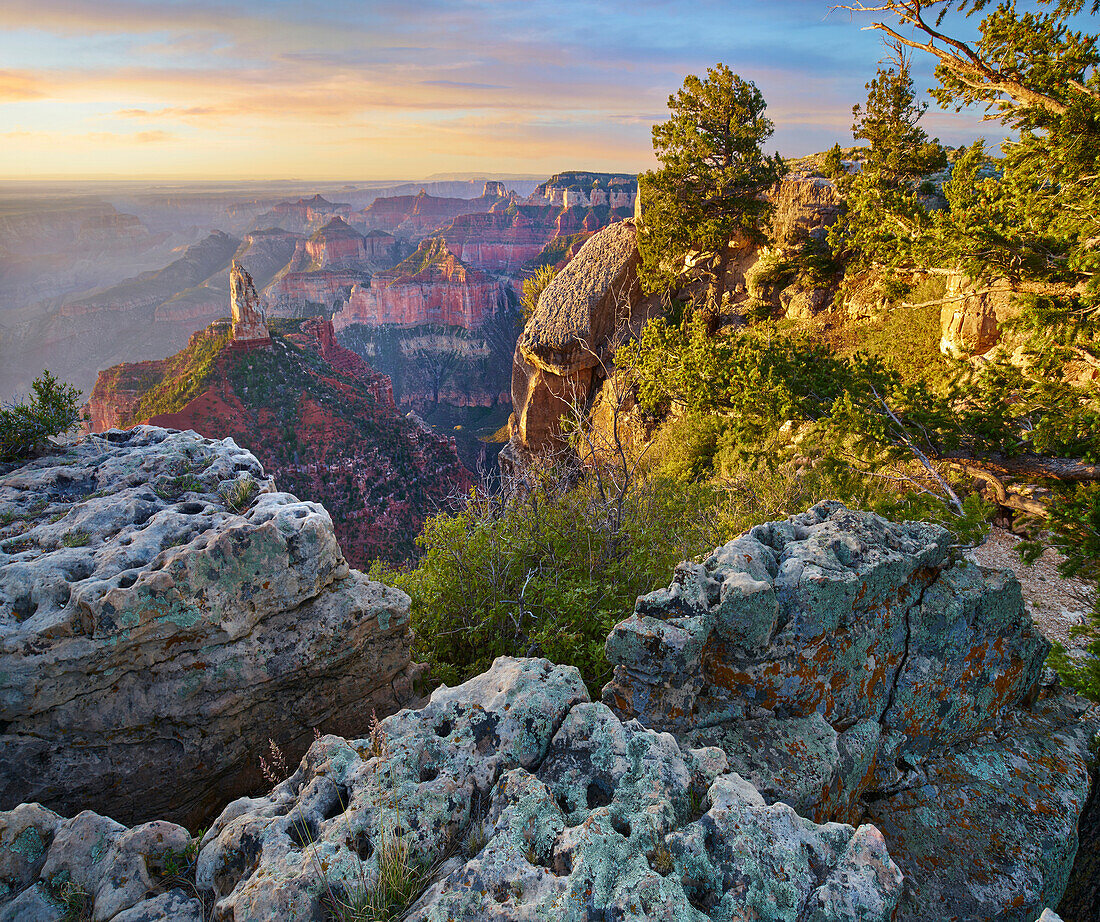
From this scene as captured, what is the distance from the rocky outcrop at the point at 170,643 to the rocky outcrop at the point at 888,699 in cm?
299

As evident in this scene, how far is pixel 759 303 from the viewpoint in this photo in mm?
19891

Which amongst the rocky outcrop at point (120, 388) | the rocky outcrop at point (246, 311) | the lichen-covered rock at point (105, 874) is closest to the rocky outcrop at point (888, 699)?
the lichen-covered rock at point (105, 874)

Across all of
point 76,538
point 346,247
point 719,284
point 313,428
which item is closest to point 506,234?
point 346,247

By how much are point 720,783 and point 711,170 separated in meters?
20.4

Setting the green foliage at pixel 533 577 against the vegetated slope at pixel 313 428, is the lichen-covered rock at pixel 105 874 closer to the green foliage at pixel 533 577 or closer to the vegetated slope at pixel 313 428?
the green foliage at pixel 533 577

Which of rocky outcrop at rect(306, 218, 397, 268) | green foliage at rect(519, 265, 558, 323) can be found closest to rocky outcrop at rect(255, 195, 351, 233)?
rocky outcrop at rect(306, 218, 397, 268)

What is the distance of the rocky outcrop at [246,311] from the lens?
39.1 metres

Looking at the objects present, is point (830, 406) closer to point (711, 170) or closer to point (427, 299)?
point (711, 170)

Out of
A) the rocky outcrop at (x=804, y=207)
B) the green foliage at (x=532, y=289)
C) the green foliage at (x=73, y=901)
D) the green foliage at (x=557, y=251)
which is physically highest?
the green foliage at (x=557, y=251)

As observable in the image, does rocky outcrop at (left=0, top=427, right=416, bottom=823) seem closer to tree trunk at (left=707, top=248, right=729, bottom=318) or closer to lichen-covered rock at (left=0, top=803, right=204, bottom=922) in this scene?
lichen-covered rock at (left=0, top=803, right=204, bottom=922)

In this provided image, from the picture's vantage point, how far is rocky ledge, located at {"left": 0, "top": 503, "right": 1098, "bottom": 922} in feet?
7.29

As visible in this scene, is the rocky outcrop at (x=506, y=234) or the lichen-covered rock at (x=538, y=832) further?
the rocky outcrop at (x=506, y=234)

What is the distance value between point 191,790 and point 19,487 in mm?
3809

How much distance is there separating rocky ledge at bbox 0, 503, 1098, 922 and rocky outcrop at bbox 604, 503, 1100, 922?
2 cm
